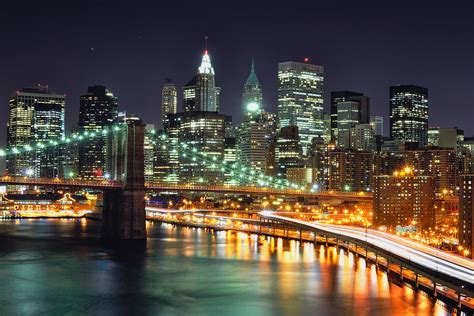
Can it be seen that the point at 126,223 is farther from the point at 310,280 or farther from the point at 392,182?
the point at 392,182

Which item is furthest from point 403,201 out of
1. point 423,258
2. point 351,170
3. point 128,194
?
point 351,170

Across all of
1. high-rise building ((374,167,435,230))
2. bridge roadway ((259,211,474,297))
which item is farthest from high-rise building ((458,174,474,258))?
high-rise building ((374,167,435,230))

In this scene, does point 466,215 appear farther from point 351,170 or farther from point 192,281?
point 351,170

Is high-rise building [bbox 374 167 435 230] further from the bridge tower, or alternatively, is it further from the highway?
the bridge tower

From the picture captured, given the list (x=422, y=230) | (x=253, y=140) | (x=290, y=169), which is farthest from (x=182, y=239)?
(x=253, y=140)

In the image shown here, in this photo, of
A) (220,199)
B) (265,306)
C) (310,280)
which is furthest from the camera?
(220,199)

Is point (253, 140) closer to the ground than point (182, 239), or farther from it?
farther from it
